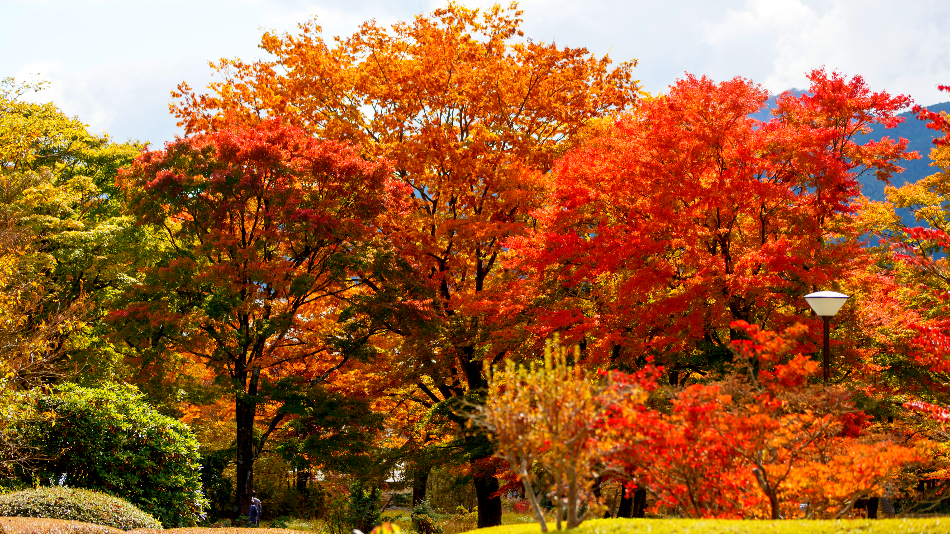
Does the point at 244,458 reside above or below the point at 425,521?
above

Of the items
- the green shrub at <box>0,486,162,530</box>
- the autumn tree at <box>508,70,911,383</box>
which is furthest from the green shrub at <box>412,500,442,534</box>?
the green shrub at <box>0,486,162,530</box>

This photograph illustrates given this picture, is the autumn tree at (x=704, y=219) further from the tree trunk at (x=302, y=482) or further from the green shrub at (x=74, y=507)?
Answer: the tree trunk at (x=302, y=482)

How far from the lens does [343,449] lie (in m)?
16.6

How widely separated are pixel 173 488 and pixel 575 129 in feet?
42.3

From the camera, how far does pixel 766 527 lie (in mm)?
7020

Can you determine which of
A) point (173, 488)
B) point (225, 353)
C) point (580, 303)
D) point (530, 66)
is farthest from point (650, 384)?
point (530, 66)

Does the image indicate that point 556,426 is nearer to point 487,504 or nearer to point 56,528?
point 56,528

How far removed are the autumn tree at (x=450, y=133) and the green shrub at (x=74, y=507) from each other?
266 inches

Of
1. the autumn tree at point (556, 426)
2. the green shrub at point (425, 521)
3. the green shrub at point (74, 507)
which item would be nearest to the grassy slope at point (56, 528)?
the green shrub at point (74, 507)

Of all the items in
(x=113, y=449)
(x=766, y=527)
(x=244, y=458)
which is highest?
(x=113, y=449)

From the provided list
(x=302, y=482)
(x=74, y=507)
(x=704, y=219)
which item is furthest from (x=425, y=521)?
(x=704, y=219)

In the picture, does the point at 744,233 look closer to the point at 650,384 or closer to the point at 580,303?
the point at 580,303

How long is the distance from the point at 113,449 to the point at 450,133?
35.0 feet

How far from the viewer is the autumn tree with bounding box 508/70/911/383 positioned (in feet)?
42.2
